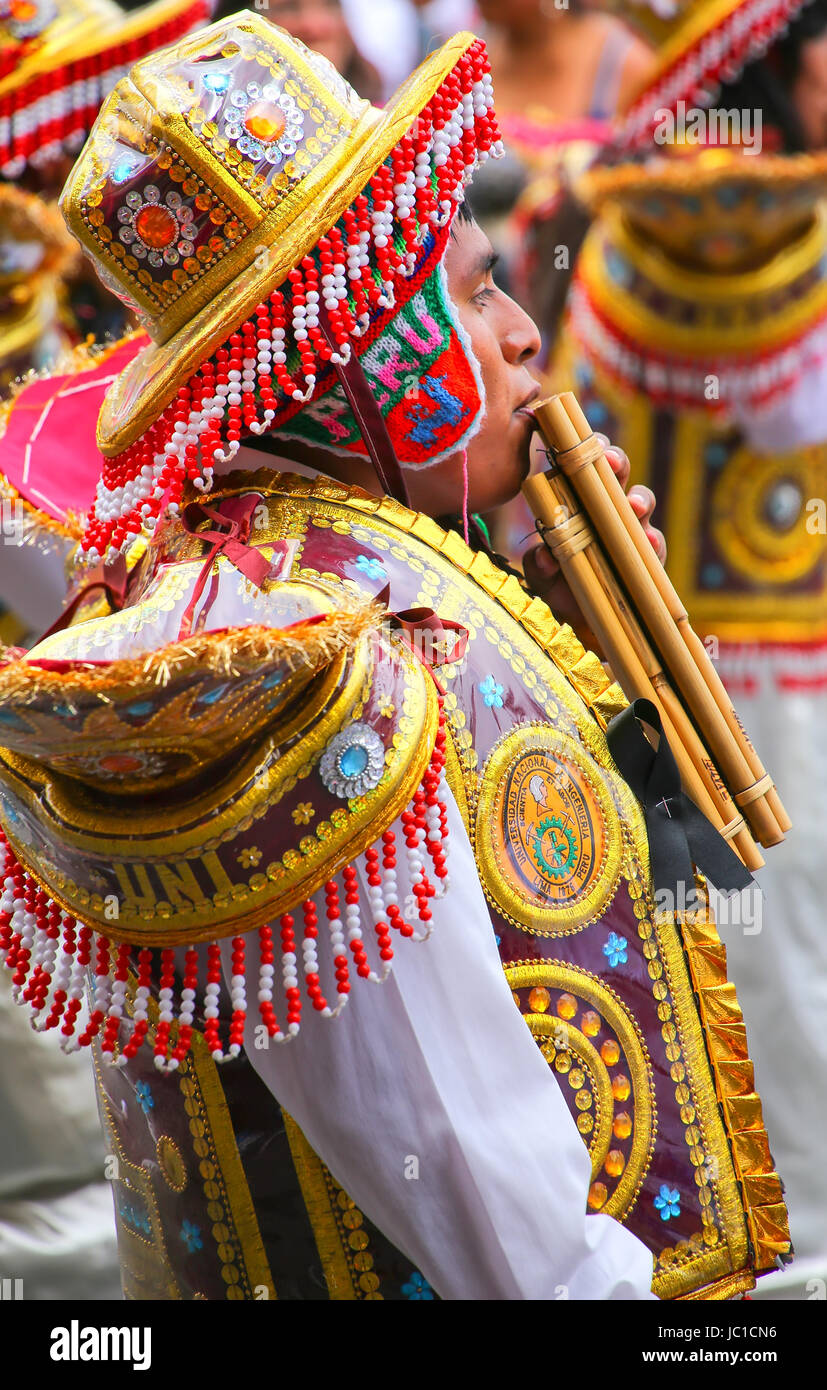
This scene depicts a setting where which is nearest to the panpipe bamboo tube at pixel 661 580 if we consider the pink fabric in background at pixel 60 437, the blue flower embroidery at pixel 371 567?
the blue flower embroidery at pixel 371 567

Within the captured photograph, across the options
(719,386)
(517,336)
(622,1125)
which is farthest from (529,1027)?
(719,386)

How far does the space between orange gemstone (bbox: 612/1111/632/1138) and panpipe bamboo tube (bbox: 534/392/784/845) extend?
437 millimetres

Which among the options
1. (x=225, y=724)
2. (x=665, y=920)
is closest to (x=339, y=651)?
(x=225, y=724)

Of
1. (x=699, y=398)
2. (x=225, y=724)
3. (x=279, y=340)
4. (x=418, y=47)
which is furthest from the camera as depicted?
(x=418, y=47)

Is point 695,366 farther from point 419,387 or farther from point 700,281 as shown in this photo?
point 419,387

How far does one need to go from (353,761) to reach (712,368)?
2738 millimetres

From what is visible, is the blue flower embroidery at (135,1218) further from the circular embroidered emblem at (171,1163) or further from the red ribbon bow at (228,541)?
the red ribbon bow at (228,541)

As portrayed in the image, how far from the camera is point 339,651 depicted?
4.12 feet

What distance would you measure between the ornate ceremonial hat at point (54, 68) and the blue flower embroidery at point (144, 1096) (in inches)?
86.1

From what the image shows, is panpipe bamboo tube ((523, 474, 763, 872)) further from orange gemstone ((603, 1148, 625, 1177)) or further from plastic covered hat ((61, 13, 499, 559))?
orange gemstone ((603, 1148, 625, 1177))

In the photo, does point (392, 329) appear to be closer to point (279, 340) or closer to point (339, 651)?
point (279, 340)

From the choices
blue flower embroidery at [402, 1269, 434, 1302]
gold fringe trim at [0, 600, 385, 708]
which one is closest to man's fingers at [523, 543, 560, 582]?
gold fringe trim at [0, 600, 385, 708]

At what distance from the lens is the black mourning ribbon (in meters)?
1.65
